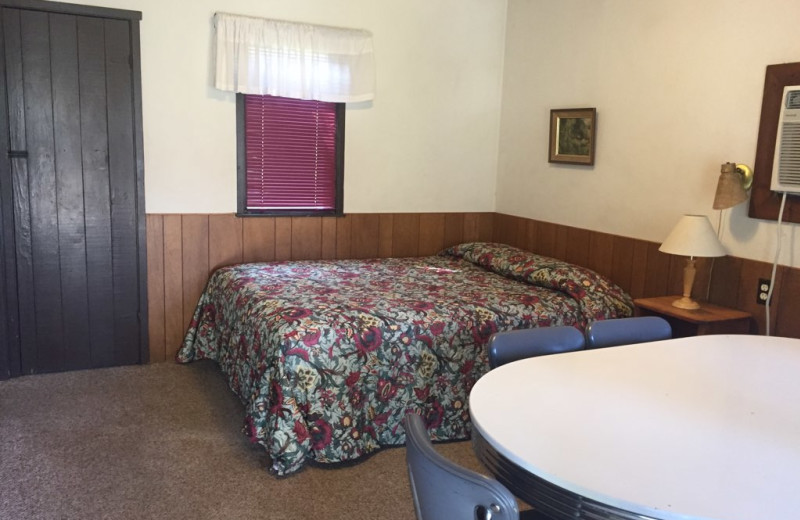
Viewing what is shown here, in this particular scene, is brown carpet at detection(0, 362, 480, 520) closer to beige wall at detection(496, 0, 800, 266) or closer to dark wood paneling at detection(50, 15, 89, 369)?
dark wood paneling at detection(50, 15, 89, 369)

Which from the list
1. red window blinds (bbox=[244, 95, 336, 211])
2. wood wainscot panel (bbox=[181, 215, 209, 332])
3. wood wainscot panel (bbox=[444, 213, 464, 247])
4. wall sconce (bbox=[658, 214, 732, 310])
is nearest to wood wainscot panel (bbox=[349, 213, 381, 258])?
red window blinds (bbox=[244, 95, 336, 211])

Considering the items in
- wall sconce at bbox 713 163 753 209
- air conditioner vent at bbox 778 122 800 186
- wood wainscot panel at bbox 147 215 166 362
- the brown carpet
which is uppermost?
air conditioner vent at bbox 778 122 800 186

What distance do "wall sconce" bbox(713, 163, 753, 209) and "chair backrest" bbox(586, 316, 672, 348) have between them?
0.92 m

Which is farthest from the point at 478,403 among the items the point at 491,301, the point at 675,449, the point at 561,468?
the point at 491,301

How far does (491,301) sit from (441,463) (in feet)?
7.02

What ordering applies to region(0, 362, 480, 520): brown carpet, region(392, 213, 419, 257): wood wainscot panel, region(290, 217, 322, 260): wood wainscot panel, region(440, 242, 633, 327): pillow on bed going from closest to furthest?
1. region(0, 362, 480, 520): brown carpet
2. region(440, 242, 633, 327): pillow on bed
3. region(290, 217, 322, 260): wood wainscot panel
4. region(392, 213, 419, 257): wood wainscot panel

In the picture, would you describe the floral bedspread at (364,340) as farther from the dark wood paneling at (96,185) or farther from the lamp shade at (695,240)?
the dark wood paneling at (96,185)

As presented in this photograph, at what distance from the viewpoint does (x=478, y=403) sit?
1580mm

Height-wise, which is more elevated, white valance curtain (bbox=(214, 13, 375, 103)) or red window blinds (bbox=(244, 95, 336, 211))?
white valance curtain (bbox=(214, 13, 375, 103))

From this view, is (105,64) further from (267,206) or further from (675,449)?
(675,449)

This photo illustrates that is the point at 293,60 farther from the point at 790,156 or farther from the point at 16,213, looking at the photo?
the point at 790,156

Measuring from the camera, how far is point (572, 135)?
13.6ft

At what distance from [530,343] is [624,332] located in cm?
42

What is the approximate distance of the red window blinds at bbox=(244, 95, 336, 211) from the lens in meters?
4.18
